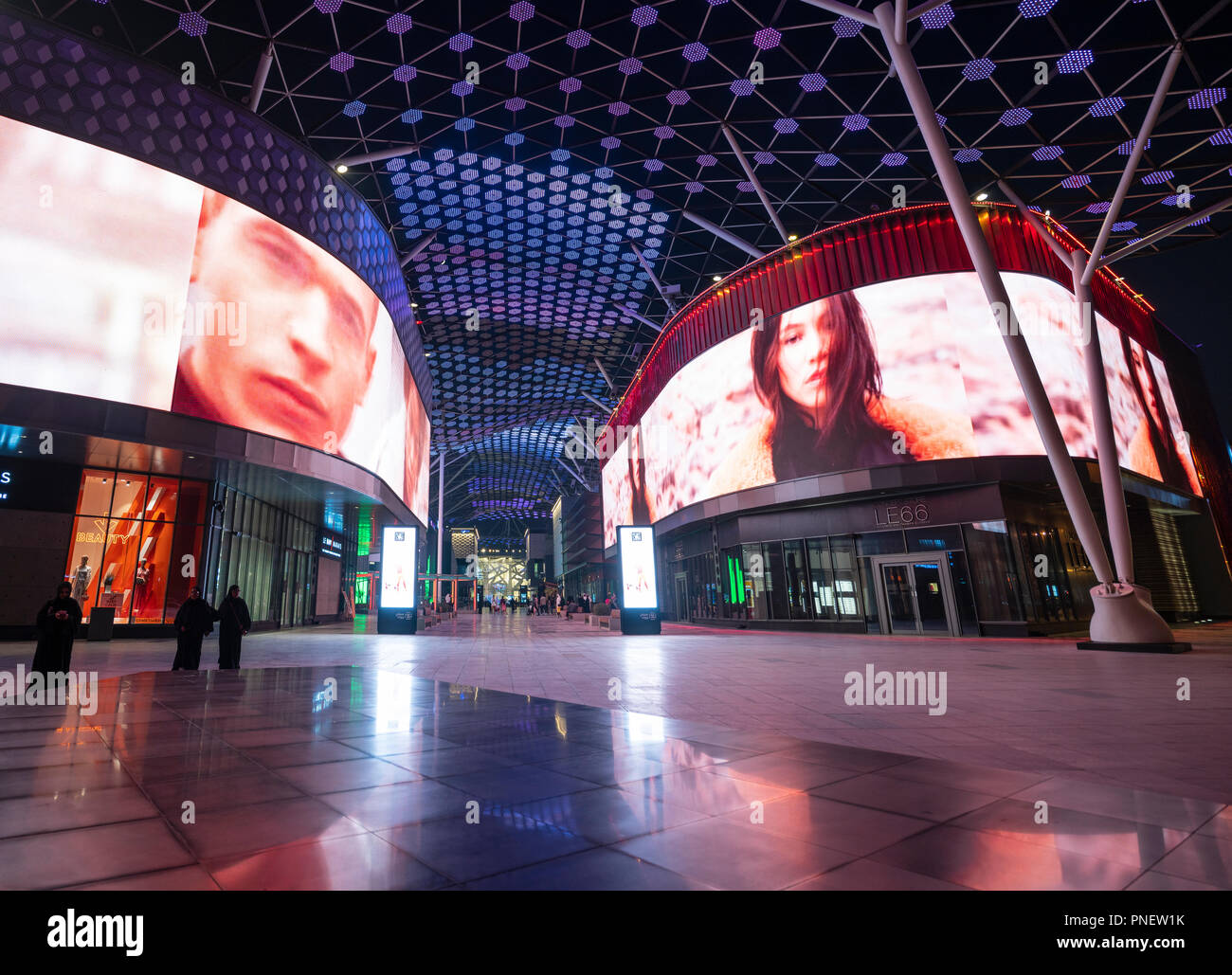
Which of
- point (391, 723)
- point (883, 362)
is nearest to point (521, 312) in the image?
point (883, 362)

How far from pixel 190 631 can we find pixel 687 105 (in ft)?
71.8

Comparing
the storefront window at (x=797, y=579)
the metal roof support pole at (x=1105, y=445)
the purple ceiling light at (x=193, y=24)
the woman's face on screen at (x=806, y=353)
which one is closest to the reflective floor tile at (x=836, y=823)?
the metal roof support pole at (x=1105, y=445)

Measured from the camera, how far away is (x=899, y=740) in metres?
5.05

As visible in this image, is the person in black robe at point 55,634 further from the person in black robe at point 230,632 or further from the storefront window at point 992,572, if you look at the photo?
the storefront window at point 992,572

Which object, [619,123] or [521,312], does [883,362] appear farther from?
[521,312]

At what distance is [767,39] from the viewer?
60.3 ft

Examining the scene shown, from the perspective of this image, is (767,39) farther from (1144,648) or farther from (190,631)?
(190,631)

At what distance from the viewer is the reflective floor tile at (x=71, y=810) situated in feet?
9.88

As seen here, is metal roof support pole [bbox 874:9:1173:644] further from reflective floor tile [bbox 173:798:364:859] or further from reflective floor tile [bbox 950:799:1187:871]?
reflective floor tile [bbox 173:798:364:859]

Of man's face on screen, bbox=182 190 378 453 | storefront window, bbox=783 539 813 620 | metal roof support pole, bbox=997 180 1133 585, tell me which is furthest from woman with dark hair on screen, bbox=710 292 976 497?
man's face on screen, bbox=182 190 378 453

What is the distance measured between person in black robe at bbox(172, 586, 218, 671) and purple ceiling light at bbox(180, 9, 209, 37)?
713 inches

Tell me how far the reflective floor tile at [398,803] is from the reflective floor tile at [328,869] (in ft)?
1.08

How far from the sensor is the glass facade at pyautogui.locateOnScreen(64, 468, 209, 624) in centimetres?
1783
